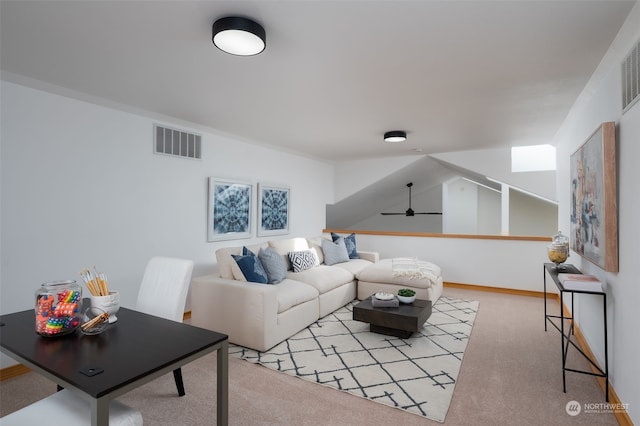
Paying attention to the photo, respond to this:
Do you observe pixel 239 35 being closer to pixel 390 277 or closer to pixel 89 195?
pixel 89 195

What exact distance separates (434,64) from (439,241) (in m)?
4.01

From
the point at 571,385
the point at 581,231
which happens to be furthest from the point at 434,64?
the point at 571,385

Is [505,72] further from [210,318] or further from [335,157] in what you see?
[335,157]

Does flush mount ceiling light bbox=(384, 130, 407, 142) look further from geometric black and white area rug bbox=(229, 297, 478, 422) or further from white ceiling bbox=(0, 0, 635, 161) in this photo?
geometric black and white area rug bbox=(229, 297, 478, 422)

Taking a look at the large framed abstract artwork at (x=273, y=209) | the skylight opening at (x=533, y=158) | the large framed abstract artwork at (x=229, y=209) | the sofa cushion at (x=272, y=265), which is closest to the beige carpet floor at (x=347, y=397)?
the sofa cushion at (x=272, y=265)

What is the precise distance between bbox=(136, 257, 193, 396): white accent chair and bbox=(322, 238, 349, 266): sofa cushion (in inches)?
114

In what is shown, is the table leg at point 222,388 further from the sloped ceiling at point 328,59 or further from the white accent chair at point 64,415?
the sloped ceiling at point 328,59

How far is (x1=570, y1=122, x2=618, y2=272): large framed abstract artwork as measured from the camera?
2.11 meters

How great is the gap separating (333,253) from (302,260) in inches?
30.6

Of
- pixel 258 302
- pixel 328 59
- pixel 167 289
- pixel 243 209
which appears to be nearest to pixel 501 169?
pixel 243 209

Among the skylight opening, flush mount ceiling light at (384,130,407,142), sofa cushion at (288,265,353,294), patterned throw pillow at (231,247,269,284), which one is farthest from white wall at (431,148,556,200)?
patterned throw pillow at (231,247,269,284)

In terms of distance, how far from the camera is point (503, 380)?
2516 mm

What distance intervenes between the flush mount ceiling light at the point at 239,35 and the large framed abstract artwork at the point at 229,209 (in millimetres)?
2446

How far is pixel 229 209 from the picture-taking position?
176 inches
